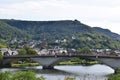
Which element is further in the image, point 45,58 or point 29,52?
Result: point 29,52

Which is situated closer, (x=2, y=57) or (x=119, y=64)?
(x=119, y=64)

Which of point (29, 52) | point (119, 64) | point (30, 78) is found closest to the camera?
point (30, 78)

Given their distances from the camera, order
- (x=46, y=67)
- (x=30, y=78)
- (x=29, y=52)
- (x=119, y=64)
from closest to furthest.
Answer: (x=30, y=78) < (x=119, y=64) < (x=46, y=67) < (x=29, y=52)

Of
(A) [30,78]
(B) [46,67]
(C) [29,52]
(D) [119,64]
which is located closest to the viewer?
(A) [30,78]

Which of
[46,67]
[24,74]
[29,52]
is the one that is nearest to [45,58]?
[46,67]

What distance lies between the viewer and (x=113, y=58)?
91.1 m

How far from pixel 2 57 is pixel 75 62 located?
2924 cm

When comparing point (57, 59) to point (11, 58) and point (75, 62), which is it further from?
point (75, 62)

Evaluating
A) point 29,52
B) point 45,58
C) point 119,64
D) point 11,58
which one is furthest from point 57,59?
point 29,52

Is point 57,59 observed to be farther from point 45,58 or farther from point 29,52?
point 29,52

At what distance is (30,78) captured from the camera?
41969mm

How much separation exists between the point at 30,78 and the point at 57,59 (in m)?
59.7

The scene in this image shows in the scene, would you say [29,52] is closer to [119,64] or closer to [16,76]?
[119,64]

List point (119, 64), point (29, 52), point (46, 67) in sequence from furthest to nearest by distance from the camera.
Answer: point (29, 52), point (46, 67), point (119, 64)
